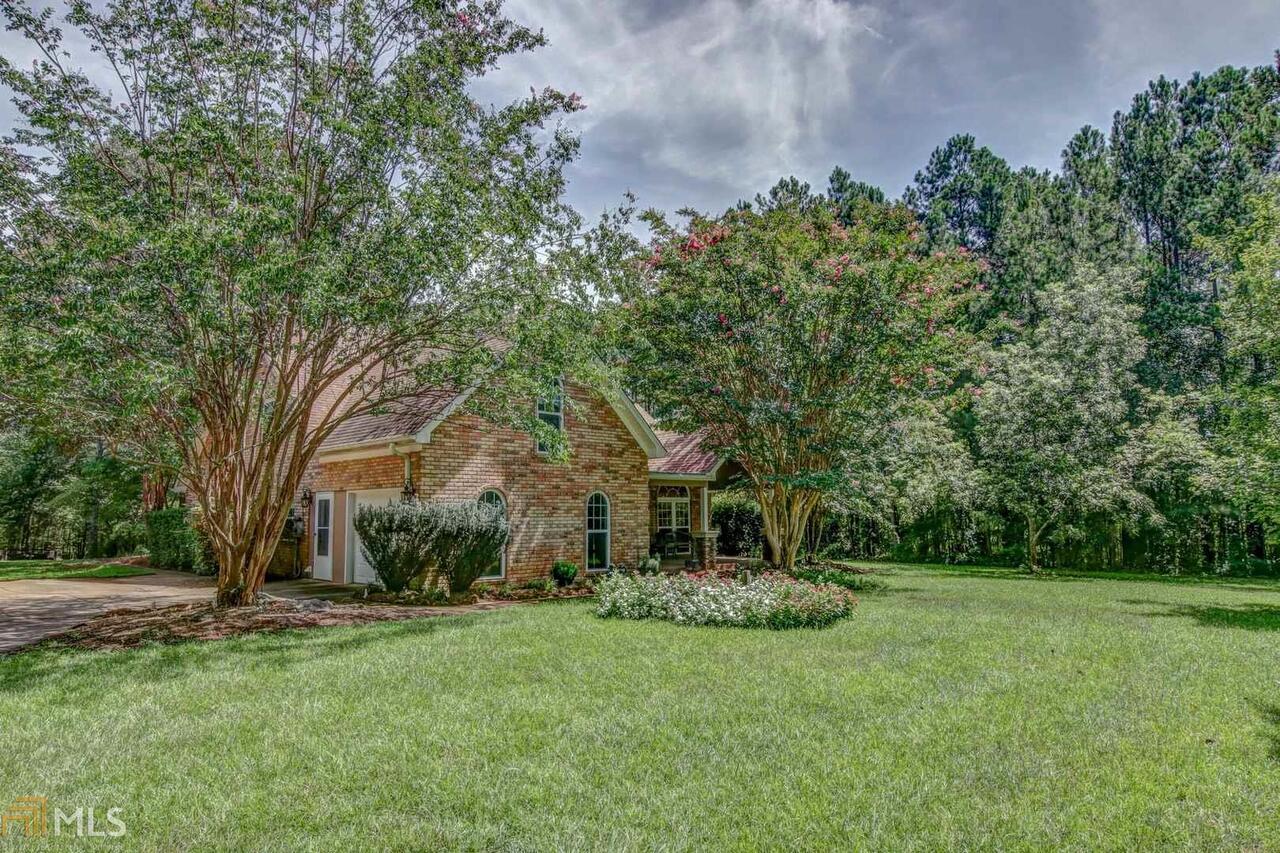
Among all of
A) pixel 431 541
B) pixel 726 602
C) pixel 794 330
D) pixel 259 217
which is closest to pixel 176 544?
pixel 431 541

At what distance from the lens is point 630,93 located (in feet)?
38.7

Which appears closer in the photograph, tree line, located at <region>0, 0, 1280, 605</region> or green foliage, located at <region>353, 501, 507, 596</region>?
tree line, located at <region>0, 0, 1280, 605</region>

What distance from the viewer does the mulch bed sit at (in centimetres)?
909

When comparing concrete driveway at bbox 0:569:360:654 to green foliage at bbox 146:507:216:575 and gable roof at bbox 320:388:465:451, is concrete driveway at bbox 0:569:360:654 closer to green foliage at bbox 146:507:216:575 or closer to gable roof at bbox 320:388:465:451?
green foliage at bbox 146:507:216:575

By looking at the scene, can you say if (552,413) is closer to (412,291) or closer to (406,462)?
(406,462)

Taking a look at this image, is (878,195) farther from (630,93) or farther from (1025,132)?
(630,93)

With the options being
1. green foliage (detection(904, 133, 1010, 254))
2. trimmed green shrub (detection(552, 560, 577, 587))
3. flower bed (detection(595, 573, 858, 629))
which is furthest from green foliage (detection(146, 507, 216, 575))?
green foliage (detection(904, 133, 1010, 254))

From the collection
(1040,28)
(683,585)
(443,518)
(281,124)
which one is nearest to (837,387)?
(683,585)

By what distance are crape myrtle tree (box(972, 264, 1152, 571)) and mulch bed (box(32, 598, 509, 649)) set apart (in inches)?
583

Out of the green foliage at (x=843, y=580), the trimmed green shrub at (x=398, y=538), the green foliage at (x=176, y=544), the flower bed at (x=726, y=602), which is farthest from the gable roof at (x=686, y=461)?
the green foliage at (x=176, y=544)

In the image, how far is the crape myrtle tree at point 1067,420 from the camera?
1867 cm

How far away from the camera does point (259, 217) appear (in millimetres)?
8297

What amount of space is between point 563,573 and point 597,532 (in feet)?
5.54

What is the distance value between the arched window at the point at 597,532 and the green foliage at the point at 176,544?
9953 mm
